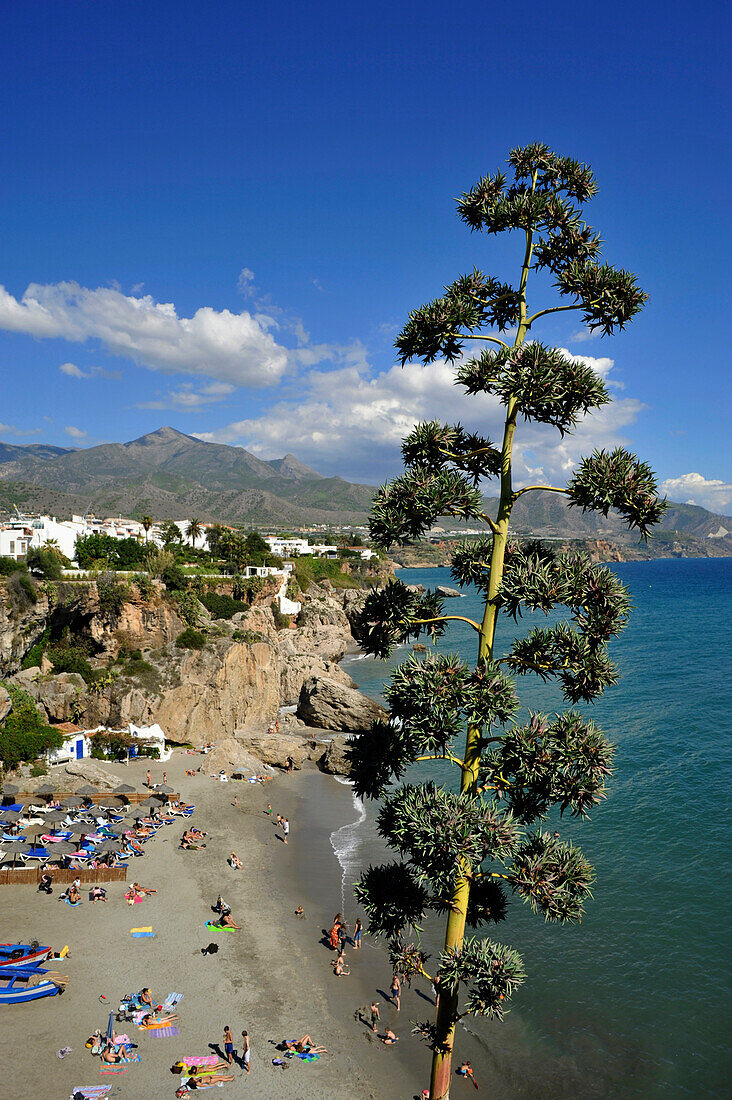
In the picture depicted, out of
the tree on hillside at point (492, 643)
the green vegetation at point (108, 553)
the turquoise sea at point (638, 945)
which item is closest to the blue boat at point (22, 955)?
the turquoise sea at point (638, 945)

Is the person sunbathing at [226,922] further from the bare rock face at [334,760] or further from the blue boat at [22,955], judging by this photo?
the bare rock face at [334,760]

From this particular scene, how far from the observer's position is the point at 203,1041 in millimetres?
15328

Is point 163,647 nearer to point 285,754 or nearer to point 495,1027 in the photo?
point 285,754

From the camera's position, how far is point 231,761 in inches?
1419

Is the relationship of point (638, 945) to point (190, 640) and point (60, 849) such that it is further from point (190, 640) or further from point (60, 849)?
point (190, 640)

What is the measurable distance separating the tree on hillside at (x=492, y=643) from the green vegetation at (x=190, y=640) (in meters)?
36.1

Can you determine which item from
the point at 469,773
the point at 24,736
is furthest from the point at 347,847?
the point at 469,773

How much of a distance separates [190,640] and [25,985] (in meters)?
26.1

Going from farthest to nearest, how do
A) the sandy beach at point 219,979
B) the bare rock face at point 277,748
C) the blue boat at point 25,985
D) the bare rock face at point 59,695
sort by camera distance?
the bare rock face at point 277,748, the bare rock face at point 59,695, the blue boat at point 25,985, the sandy beach at point 219,979

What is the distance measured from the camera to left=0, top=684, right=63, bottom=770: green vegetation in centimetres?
3016

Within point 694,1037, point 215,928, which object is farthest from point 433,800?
point 215,928

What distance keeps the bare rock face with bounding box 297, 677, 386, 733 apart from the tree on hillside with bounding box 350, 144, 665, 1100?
3747 centimetres

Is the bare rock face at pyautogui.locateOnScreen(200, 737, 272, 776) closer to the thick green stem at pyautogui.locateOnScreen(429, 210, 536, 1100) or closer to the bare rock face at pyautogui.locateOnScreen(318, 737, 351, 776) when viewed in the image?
the bare rock face at pyautogui.locateOnScreen(318, 737, 351, 776)

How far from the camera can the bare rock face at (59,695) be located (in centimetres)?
3566
